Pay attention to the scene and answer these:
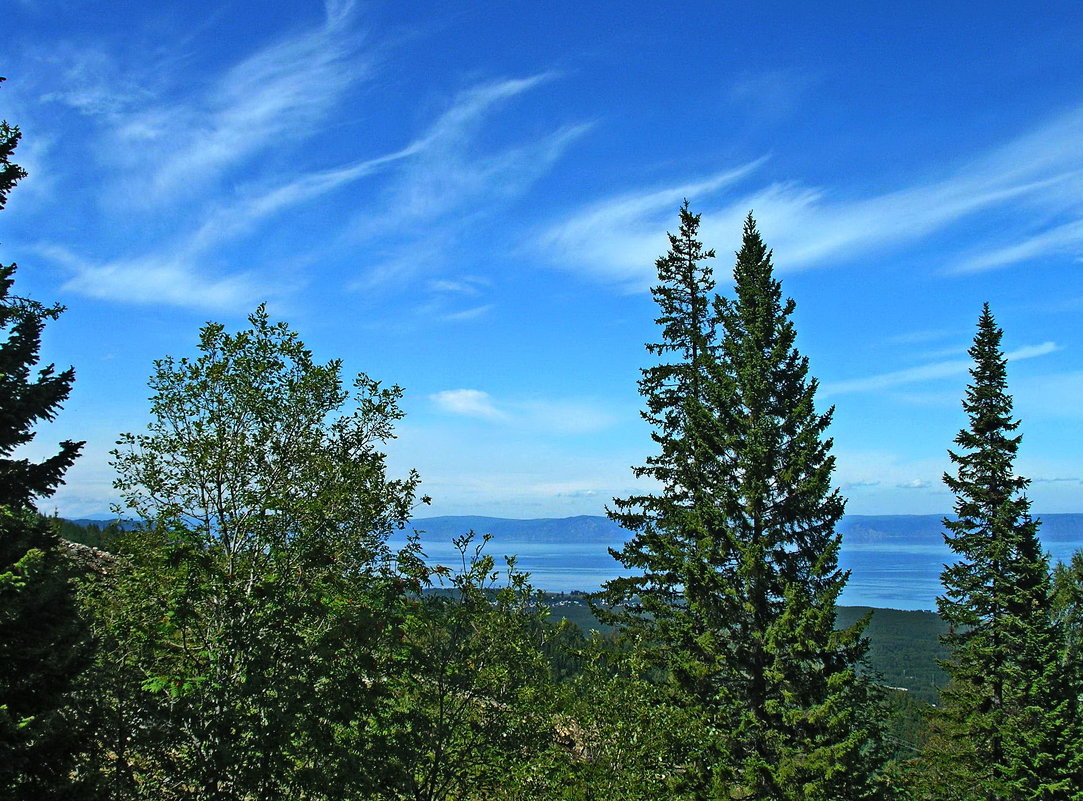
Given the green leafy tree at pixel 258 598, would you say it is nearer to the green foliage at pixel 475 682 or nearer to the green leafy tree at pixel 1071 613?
the green foliage at pixel 475 682

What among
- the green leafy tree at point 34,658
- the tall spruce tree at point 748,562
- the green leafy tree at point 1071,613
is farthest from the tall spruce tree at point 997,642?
the green leafy tree at point 34,658

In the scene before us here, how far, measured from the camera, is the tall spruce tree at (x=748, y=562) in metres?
15.5

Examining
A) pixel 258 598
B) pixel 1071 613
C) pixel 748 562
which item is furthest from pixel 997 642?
pixel 258 598

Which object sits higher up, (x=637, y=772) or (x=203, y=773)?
(x=203, y=773)

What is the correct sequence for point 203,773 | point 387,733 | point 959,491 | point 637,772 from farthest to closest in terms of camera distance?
point 959,491 → point 637,772 → point 387,733 → point 203,773

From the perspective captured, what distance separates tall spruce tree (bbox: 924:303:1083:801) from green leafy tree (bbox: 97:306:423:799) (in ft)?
65.6

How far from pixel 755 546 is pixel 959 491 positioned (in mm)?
10597

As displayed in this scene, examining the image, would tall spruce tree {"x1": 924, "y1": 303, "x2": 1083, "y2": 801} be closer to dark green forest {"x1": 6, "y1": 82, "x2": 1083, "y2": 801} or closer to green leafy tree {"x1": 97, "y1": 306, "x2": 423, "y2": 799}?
dark green forest {"x1": 6, "y1": 82, "x2": 1083, "y2": 801}

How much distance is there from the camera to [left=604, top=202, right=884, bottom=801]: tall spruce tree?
15.5 meters

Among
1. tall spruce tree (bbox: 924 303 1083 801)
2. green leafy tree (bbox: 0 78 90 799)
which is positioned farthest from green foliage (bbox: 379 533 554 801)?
tall spruce tree (bbox: 924 303 1083 801)

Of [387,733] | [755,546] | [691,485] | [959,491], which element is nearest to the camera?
[387,733]

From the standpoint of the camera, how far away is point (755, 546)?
16594 mm

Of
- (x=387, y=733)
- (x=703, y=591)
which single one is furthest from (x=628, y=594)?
(x=387, y=733)

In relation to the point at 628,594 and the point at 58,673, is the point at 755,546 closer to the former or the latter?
the point at 628,594
